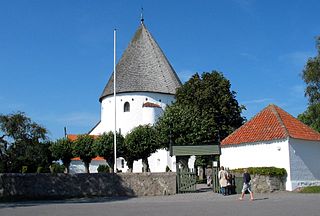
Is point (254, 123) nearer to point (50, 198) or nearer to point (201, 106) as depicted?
point (201, 106)

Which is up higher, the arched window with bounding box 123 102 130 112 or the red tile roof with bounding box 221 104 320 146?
the arched window with bounding box 123 102 130 112

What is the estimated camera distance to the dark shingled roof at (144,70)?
225 feet

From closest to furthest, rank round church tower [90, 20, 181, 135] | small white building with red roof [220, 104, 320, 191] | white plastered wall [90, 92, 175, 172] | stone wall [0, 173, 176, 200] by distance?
1. stone wall [0, 173, 176, 200]
2. small white building with red roof [220, 104, 320, 191]
3. white plastered wall [90, 92, 175, 172]
4. round church tower [90, 20, 181, 135]

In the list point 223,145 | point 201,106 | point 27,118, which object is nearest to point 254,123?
point 223,145

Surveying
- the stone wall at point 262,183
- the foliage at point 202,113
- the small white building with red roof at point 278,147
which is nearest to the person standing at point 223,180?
the stone wall at point 262,183

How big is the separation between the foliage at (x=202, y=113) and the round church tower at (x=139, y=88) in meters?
19.7

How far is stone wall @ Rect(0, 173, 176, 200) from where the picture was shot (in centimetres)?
2759

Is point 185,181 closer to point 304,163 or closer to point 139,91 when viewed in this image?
point 304,163

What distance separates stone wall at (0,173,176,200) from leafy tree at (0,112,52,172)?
87.1 ft

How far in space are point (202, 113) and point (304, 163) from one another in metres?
15.5

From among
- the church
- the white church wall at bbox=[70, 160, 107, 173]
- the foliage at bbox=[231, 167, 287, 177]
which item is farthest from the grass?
the white church wall at bbox=[70, 160, 107, 173]

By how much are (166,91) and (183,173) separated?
133ft

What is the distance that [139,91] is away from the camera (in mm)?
68062

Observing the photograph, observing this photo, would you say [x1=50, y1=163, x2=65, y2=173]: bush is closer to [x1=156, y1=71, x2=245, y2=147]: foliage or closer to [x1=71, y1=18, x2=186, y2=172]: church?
[x1=71, y1=18, x2=186, y2=172]: church
